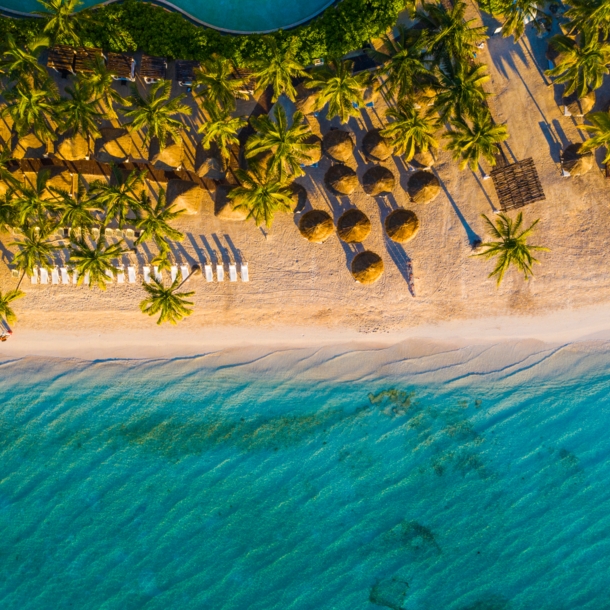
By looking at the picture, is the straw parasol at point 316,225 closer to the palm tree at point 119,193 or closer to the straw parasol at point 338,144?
the straw parasol at point 338,144

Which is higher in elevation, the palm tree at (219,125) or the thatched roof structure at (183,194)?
the palm tree at (219,125)

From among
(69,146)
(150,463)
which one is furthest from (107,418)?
(69,146)

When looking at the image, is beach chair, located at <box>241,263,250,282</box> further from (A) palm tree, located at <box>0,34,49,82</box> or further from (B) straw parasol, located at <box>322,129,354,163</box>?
(A) palm tree, located at <box>0,34,49,82</box>

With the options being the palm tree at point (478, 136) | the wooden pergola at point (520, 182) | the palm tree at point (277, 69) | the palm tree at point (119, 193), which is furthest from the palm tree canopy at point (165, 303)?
the wooden pergola at point (520, 182)

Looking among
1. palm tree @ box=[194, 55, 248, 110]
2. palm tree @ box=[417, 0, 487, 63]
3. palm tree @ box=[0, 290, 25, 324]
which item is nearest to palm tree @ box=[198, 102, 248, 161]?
palm tree @ box=[194, 55, 248, 110]

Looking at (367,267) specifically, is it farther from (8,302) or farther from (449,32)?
(8,302)

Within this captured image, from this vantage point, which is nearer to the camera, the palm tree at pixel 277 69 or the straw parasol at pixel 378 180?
the palm tree at pixel 277 69

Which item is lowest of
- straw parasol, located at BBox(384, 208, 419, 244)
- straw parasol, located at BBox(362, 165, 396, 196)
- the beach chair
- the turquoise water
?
the turquoise water
